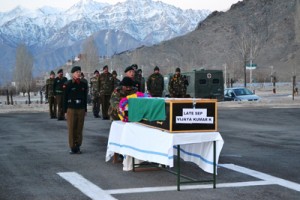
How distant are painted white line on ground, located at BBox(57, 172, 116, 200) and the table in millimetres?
972

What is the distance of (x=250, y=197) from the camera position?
8242 millimetres

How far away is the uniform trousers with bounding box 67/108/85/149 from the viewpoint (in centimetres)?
1290

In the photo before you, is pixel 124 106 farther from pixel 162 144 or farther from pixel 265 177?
pixel 265 177

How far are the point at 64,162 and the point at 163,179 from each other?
8.84ft

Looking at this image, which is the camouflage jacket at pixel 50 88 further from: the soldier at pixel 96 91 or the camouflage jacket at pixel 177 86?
the camouflage jacket at pixel 177 86

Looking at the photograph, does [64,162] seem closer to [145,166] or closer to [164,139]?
[145,166]

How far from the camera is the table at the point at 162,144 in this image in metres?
8.82

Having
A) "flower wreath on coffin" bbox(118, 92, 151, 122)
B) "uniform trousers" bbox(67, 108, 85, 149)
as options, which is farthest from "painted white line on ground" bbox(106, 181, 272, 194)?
"uniform trousers" bbox(67, 108, 85, 149)

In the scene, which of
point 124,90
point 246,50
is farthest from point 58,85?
point 246,50

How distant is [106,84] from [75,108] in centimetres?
996

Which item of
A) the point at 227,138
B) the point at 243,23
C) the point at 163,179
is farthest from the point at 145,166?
the point at 243,23

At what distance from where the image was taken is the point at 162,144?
8992mm

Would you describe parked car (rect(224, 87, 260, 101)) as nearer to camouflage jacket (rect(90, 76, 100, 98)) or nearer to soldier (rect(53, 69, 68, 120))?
camouflage jacket (rect(90, 76, 100, 98))

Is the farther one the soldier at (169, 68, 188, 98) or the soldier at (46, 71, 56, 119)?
the soldier at (46, 71, 56, 119)
